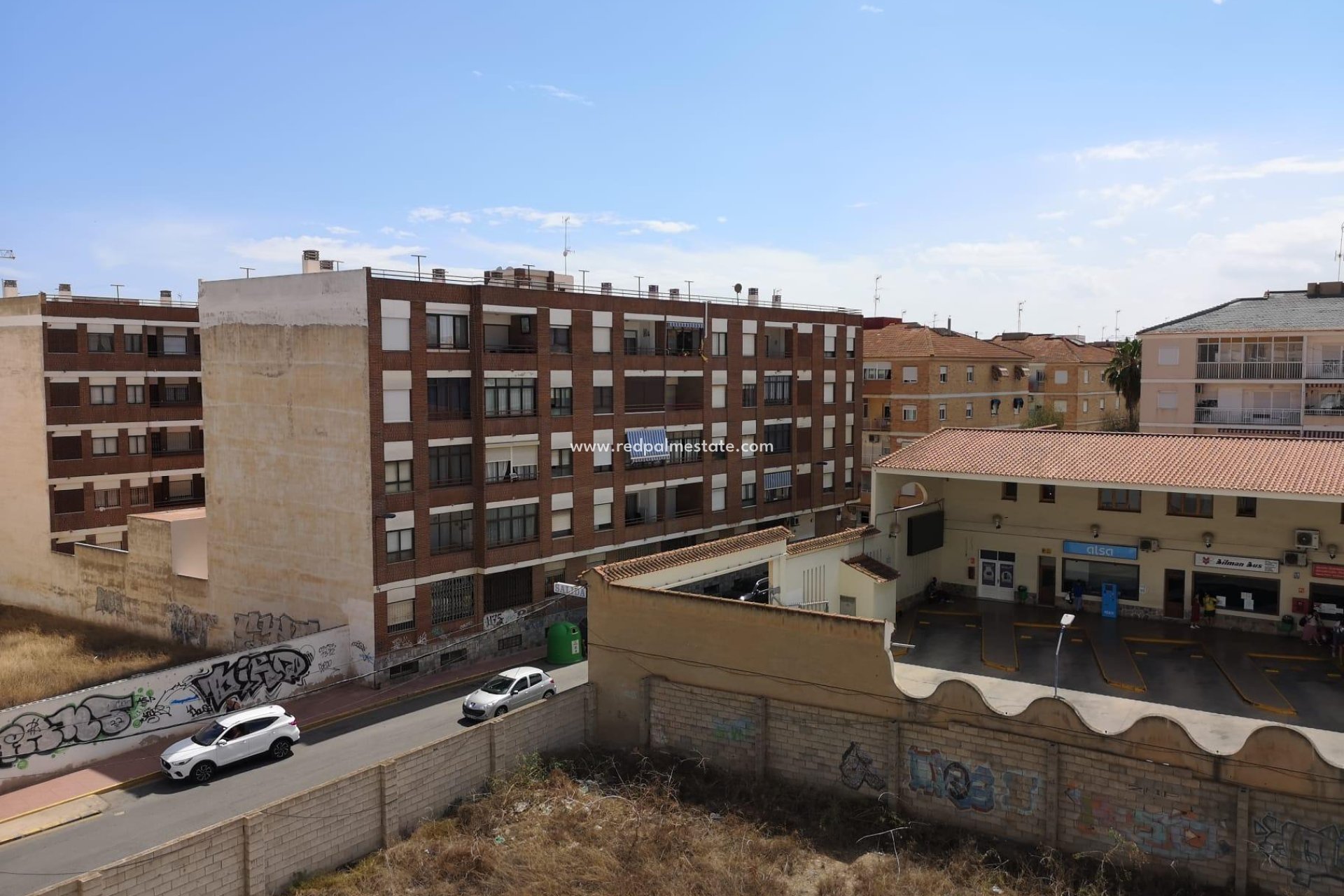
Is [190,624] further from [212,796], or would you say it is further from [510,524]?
[212,796]

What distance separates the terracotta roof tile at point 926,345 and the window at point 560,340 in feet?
101

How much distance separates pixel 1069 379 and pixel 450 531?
6409 cm

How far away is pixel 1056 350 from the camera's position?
8406 centimetres

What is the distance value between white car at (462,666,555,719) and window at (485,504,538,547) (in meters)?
7.29

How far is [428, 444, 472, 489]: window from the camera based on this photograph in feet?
123

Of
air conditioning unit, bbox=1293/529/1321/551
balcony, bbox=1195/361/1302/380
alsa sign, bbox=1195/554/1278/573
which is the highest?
balcony, bbox=1195/361/1302/380

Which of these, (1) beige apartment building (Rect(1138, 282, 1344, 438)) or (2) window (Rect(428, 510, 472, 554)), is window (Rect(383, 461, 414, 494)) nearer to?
(2) window (Rect(428, 510, 472, 554))

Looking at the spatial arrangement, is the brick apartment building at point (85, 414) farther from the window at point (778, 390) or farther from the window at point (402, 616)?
the window at point (778, 390)

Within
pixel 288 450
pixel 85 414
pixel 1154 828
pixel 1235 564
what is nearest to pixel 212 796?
pixel 288 450

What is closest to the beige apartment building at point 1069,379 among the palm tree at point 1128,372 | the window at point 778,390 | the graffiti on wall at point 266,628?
the palm tree at point 1128,372

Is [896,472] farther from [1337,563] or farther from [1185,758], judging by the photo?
[1185,758]

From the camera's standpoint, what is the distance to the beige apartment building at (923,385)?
66750mm

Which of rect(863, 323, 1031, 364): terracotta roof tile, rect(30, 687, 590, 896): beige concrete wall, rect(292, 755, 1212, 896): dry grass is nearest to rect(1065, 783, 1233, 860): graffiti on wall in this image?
rect(292, 755, 1212, 896): dry grass

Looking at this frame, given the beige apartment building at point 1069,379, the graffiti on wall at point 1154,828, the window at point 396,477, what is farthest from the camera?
the beige apartment building at point 1069,379
